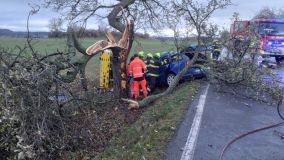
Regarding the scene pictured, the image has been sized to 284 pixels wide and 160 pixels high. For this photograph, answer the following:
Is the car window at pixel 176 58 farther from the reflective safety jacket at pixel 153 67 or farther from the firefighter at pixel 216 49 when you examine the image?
the firefighter at pixel 216 49

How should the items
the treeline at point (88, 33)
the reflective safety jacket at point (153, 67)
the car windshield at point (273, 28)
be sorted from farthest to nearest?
the car windshield at point (273, 28) < the reflective safety jacket at point (153, 67) < the treeline at point (88, 33)

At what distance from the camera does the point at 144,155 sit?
6012 millimetres

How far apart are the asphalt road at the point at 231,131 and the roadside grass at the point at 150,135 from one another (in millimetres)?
200

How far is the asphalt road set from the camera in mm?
6180

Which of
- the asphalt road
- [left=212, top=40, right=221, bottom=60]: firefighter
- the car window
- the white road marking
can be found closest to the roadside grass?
the asphalt road

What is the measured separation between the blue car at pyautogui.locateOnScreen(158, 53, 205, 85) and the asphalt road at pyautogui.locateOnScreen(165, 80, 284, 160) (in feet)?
9.19

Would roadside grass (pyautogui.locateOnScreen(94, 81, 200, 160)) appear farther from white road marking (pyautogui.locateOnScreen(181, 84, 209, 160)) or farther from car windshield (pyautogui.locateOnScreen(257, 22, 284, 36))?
car windshield (pyautogui.locateOnScreen(257, 22, 284, 36))

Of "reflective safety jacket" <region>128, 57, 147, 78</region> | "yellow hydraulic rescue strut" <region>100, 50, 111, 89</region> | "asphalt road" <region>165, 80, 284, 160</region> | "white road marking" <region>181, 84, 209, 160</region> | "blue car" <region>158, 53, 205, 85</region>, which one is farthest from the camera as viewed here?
"yellow hydraulic rescue strut" <region>100, 50, 111, 89</region>

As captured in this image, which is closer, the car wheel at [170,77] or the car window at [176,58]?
the car window at [176,58]

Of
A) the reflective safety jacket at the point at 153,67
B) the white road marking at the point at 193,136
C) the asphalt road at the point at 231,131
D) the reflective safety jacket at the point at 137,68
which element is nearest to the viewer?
the white road marking at the point at 193,136

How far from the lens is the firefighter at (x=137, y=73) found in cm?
1219

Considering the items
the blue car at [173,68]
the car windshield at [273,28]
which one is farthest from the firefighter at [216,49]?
the car windshield at [273,28]

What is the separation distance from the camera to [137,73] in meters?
12.2

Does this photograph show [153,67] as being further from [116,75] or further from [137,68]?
[116,75]
